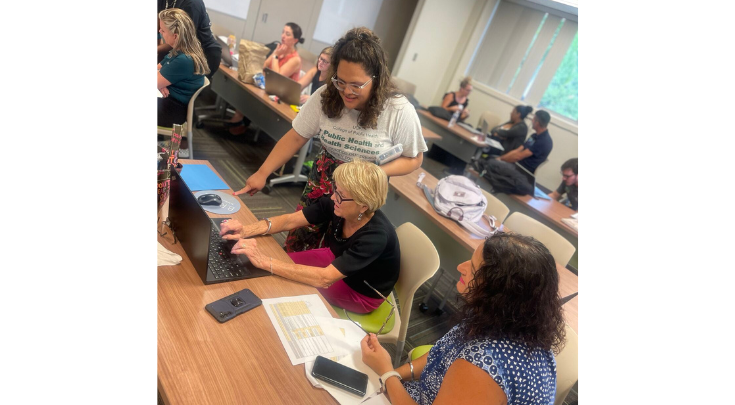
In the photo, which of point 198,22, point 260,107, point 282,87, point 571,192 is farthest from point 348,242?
point 571,192

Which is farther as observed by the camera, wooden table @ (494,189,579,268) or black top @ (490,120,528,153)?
black top @ (490,120,528,153)

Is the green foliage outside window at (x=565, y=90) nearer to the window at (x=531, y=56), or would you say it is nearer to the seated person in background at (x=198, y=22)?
the window at (x=531, y=56)

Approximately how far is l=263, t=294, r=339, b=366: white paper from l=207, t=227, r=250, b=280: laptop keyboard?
164mm

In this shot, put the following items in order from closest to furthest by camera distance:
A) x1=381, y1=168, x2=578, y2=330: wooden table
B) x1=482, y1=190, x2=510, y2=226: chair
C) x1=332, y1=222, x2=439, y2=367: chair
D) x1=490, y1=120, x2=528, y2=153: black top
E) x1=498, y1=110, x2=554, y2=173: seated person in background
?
x1=332, y1=222, x2=439, y2=367: chair → x1=381, y1=168, x2=578, y2=330: wooden table → x1=482, y1=190, x2=510, y2=226: chair → x1=498, y1=110, x2=554, y2=173: seated person in background → x1=490, y1=120, x2=528, y2=153: black top

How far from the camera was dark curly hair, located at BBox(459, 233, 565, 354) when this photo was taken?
3.38 ft

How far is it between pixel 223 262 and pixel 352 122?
0.77 meters

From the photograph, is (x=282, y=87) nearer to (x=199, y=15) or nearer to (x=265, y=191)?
(x=265, y=191)

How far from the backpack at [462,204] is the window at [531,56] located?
180 inches

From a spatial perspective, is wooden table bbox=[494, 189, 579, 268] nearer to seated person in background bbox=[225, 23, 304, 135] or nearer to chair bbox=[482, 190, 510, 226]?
chair bbox=[482, 190, 510, 226]

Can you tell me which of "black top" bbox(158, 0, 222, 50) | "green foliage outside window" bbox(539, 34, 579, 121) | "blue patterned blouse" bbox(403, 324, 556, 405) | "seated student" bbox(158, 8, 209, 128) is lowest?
"blue patterned blouse" bbox(403, 324, 556, 405)

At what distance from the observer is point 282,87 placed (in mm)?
3377

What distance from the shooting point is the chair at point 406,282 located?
1.66 m

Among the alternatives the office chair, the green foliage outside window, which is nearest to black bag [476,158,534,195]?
the office chair
